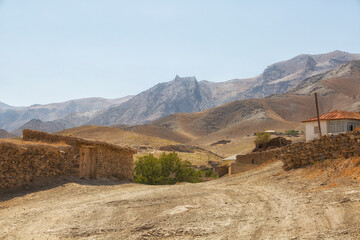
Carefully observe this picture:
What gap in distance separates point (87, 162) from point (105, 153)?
5.36ft

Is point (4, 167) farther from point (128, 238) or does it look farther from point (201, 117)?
point (201, 117)

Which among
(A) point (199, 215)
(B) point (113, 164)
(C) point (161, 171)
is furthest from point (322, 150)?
(C) point (161, 171)

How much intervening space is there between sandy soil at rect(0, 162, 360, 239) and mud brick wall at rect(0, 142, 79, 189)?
3.47 ft

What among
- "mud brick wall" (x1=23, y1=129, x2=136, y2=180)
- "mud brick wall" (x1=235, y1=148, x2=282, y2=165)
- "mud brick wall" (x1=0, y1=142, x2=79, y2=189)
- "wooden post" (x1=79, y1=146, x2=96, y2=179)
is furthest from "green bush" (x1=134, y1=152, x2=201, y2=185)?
"mud brick wall" (x1=0, y1=142, x2=79, y2=189)

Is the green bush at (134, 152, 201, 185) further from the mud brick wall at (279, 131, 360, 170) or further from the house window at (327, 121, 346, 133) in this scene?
the mud brick wall at (279, 131, 360, 170)

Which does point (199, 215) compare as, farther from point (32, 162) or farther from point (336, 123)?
point (336, 123)

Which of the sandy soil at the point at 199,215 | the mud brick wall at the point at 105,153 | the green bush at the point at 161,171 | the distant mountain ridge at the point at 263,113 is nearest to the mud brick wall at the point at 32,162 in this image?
the mud brick wall at the point at 105,153

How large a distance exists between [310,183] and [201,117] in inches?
5375

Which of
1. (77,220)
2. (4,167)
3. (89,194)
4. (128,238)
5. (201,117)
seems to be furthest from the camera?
(201,117)

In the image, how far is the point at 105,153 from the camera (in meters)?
19.3

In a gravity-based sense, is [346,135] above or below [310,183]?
above

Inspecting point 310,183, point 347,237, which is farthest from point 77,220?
point 310,183

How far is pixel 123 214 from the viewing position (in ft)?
29.9

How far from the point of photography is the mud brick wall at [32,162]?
1269cm
